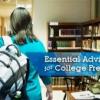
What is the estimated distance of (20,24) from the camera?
1843mm

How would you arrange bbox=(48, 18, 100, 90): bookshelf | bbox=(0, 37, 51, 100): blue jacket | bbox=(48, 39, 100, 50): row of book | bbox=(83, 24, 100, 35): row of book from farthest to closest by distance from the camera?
bbox=(48, 18, 100, 90): bookshelf → bbox=(48, 39, 100, 50): row of book → bbox=(83, 24, 100, 35): row of book → bbox=(0, 37, 51, 100): blue jacket

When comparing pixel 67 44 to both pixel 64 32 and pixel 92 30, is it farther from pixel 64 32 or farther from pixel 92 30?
pixel 92 30

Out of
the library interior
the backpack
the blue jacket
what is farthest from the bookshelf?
the backpack

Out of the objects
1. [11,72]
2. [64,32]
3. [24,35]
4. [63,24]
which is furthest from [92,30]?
[11,72]

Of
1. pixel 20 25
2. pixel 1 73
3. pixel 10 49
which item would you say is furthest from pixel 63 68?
pixel 1 73

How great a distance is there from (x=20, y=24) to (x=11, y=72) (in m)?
0.66

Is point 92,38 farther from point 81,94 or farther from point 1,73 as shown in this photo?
point 1,73

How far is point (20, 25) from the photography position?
1844 mm

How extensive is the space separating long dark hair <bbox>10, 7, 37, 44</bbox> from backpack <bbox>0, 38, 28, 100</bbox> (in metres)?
A: 0.47

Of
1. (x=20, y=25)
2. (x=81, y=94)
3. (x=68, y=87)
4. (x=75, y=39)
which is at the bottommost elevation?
(x=68, y=87)

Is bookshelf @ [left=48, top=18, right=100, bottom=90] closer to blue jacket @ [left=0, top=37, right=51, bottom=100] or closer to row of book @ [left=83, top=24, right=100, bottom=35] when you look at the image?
row of book @ [left=83, top=24, right=100, bottom=35]

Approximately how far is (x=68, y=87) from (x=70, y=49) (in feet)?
3.09

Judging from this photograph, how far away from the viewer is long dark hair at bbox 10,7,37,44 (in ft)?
6.02

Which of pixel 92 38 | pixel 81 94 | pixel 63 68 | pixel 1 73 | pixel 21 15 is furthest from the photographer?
pixel 92 38
